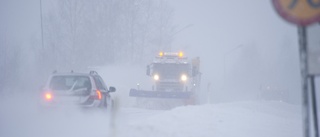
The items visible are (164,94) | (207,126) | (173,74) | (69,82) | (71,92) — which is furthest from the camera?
(173,74)

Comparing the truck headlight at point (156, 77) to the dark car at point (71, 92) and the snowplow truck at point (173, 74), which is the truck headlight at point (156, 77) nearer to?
the snowplow truck at point (173, 74)

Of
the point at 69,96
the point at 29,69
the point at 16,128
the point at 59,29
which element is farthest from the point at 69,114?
the point at 29,69

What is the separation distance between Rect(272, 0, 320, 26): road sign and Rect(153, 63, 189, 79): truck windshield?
1981 cm

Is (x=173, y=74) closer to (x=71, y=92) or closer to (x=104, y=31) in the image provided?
(x=71, y=92)

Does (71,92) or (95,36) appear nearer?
(71,92)

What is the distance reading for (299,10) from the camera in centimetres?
438

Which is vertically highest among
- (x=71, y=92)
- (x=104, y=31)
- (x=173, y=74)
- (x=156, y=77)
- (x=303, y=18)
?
(x=104, y=31)

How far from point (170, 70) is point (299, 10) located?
20.3 meters

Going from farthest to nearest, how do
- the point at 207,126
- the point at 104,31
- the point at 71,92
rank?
1. the point at 104,31
2. the point at 71,92
3. the point at 207,126

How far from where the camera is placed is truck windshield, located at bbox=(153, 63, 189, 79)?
79.8 feet

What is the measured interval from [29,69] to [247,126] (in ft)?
143

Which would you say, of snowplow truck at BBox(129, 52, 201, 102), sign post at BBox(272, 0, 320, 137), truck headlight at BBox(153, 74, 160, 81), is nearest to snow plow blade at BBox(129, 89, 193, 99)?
snowplow truck at BBox(129, 52, 201, 102)

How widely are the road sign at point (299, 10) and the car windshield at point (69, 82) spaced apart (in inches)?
309

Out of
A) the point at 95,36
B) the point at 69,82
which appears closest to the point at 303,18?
the point at 69,82
